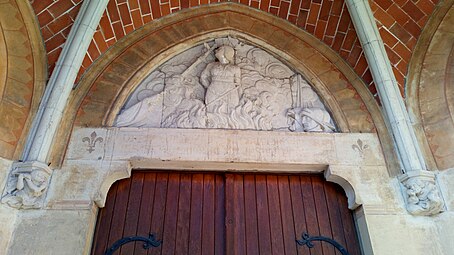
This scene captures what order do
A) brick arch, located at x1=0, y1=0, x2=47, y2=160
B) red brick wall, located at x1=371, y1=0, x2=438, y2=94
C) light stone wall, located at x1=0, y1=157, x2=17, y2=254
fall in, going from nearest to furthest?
light stone wall, located at x1=0, y1=157, x2=17, y2=254 < brick arch, located at x1=0, y1=0, x2=47, y2=160 < red brick wall, located at x1=371, y1=0, x2=438, y2=94

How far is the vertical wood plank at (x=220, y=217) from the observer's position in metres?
2.68

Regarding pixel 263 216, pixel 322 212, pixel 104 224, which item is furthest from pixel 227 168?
pixel 104 224

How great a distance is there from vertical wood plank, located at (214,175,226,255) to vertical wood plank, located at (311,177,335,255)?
2.45 ft

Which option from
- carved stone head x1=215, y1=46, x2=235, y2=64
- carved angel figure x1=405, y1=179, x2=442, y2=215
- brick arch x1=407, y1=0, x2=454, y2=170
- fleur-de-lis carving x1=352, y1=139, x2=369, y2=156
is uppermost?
carved stone head x1=215, y1=46, x2=235, y2=64

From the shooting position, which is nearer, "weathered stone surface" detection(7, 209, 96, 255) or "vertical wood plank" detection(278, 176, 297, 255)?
"weathered stone surface" detection(7, 209, 96, 255)

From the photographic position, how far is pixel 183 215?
9.16 ft

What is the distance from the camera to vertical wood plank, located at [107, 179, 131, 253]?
268cm

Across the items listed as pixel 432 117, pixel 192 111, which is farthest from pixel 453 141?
pixel 192 111

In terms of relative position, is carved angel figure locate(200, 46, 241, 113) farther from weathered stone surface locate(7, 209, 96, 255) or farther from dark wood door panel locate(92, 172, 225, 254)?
weathered stone surface locate(7, 209, 96, 255)

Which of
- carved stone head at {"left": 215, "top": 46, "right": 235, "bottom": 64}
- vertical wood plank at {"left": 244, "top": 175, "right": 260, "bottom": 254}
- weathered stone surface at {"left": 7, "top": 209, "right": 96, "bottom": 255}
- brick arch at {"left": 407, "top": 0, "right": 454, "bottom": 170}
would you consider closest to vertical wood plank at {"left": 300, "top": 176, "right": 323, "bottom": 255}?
vertical wood plank at {"left": 244, "top": 175, "right": 260, "bottom": 254}

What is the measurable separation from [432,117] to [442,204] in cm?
72

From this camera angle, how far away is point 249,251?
267cm

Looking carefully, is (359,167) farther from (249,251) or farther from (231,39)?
(231,39)

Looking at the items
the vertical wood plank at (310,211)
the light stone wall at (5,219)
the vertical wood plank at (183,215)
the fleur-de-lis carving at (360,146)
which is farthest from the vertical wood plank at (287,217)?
the light stone wall at (5,219)
